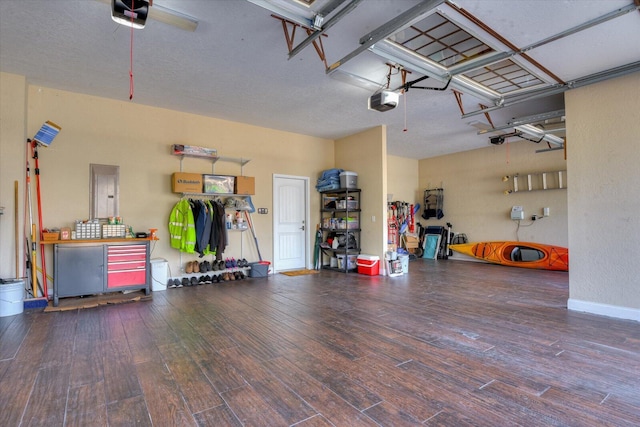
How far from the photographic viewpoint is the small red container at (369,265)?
6.43 m

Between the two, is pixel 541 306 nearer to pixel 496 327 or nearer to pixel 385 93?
pixel 496 327

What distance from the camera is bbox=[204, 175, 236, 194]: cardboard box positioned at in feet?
18.7

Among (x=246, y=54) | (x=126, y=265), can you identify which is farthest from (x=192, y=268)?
(x=246, y=54)

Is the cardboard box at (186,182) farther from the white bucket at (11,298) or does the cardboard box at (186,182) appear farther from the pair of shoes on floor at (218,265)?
the white bucket at (11,298)

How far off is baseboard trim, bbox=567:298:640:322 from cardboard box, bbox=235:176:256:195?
5.16m

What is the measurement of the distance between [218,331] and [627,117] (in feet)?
16.6

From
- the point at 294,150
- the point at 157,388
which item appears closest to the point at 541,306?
the point at 157,388

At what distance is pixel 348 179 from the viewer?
6.74m

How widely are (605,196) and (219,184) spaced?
563 centimetres

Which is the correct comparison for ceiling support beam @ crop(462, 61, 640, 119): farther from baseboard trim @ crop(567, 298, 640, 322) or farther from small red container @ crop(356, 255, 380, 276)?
small red container @ crop(356, 255, 380, 276)

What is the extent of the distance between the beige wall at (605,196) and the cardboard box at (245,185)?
4930mm

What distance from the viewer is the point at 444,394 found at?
6.62 feet

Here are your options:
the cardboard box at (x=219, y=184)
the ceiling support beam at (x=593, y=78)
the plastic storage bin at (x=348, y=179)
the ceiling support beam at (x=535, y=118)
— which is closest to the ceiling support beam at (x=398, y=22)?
the ceiling support beam at (x=593, y=78)

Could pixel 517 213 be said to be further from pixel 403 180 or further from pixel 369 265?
pixel 369 265
